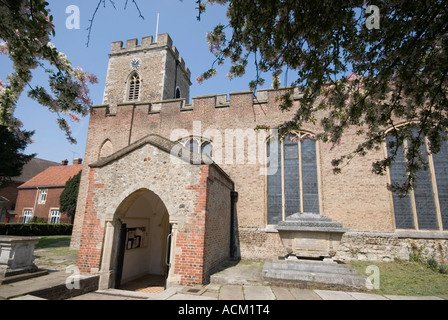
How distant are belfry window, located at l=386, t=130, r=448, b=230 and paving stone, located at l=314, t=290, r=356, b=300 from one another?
5867mm

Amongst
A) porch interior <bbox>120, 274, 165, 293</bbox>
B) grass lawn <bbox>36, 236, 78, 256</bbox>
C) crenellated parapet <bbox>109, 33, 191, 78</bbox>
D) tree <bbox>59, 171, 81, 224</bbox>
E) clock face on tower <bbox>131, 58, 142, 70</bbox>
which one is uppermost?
crenellated parapet <bbox>109, 33, 191, 78</bbox>

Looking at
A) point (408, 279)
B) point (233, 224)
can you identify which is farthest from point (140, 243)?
point (408, 279)

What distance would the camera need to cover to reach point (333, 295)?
19.4 ft

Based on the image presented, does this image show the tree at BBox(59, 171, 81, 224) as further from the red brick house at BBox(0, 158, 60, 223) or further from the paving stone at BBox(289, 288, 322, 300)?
the paving stone at BBox(289, 288, 322, 300)

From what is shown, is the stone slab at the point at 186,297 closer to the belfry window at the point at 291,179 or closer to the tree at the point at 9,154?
the belfry window at the point at 291,179

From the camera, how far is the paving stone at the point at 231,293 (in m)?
5.65

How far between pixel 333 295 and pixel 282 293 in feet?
4.07

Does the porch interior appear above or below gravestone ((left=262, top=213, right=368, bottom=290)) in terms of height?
below

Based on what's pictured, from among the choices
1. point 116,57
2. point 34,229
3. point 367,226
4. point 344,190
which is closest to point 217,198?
point 344,190

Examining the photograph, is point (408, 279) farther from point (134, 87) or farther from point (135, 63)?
point (135, 63)

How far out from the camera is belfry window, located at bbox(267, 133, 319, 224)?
11.0m

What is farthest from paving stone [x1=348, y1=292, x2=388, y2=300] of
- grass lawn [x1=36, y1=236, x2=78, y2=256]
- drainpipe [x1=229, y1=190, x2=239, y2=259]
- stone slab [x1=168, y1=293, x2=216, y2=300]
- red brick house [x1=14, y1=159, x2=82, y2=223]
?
red brick house [x1=14, y1=159, x2=82, y2=223]

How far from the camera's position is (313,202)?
10844 millimetres

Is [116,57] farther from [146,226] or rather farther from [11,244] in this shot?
[11,244]
